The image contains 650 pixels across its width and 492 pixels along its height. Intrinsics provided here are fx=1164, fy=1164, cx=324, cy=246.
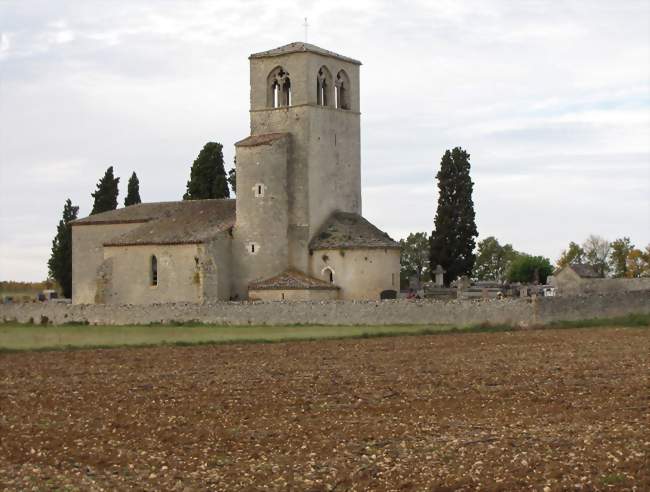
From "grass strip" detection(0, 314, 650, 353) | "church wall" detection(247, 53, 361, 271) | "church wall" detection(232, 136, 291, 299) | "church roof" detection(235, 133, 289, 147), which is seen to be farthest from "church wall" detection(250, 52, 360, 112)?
"grass strip" detection(0, 314, 650, 353)

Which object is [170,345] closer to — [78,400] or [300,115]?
[78,400]

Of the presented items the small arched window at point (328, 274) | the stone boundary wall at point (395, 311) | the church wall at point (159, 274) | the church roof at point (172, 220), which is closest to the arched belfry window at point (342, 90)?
the church roof at point (172, 220)

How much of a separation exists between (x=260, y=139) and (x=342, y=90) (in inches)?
243

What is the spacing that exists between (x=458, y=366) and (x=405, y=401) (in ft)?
24.9

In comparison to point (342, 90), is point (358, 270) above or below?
below

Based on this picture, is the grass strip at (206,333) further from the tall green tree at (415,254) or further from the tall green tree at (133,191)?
the tall green tree at (415,254)

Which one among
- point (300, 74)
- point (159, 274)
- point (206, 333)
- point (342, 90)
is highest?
point (300, 74)

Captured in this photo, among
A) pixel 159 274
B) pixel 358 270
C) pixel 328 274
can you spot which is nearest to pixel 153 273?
pixel 159 274

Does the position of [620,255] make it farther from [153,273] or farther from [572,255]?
[153,273]

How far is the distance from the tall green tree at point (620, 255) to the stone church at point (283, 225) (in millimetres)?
66982

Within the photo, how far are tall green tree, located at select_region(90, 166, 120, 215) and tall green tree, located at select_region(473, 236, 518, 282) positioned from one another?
55.6m

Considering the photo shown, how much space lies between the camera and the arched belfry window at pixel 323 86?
2569 inches

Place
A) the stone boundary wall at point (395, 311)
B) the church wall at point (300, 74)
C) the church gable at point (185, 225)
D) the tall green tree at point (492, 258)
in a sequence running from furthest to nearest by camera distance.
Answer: the tall green tree at point (492, 258), the church wall at point (300, 74), the church gable at point (185, 225), the stone boundary wall at point (395, 311)

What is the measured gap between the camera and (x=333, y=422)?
22438 millimetres
